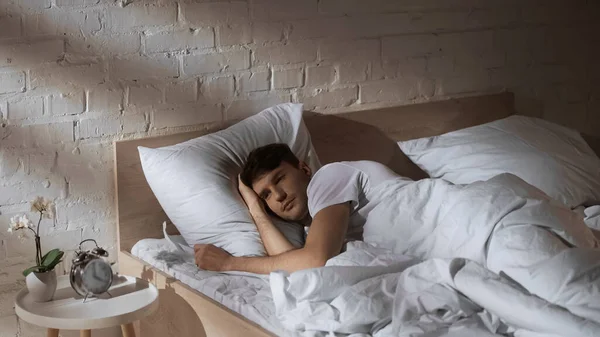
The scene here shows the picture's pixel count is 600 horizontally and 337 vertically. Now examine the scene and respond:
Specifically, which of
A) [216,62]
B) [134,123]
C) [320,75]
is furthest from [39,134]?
[320,75]

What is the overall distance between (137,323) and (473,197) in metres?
1.14

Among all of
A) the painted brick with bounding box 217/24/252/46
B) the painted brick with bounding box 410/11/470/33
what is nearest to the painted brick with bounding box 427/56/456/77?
the painted brick with bounding box 410/11/470/33

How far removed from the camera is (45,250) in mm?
2812

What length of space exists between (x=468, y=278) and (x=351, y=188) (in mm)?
670

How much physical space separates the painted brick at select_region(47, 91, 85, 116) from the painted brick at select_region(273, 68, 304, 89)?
26.4 inches

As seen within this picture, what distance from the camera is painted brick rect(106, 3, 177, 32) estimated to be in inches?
112

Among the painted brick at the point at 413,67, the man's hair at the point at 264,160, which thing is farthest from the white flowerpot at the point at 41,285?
the painted brick at the point at 413,67

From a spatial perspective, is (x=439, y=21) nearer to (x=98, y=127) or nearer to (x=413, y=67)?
(x=413, y=67)

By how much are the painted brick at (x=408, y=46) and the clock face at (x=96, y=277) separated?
4.48 ft

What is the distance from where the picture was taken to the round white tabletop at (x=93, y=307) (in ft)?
7.78

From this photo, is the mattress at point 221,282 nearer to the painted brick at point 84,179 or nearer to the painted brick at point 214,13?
the painted brick at point 84,179

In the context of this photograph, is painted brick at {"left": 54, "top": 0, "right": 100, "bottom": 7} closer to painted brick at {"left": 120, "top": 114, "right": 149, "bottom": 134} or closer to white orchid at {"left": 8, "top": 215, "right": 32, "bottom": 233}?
painted brick at {"left": 120, "top": 114, "right": 149, "bottom": 134}

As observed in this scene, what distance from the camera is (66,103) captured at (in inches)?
110

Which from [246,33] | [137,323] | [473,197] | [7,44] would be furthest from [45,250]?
[473,197]
